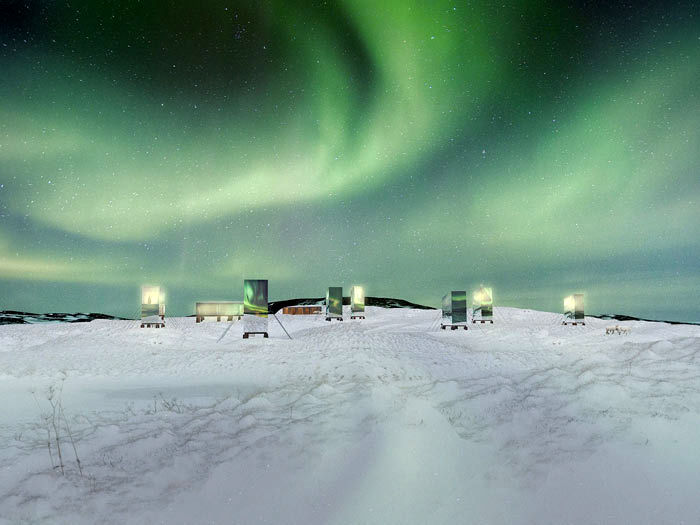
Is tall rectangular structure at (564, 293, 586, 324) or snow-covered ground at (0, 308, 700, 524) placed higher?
tall rectangular structure at (564, 293, 586, 324)

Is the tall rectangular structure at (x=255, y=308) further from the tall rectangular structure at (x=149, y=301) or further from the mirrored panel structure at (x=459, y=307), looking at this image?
the mirrored panel structure at (x=459, y=307)

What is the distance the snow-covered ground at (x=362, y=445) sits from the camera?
12.7ft

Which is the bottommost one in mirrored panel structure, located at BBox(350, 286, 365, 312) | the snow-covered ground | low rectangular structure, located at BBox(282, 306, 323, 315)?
the snow-covered ground

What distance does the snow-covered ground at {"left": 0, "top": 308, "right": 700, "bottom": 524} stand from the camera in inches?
152

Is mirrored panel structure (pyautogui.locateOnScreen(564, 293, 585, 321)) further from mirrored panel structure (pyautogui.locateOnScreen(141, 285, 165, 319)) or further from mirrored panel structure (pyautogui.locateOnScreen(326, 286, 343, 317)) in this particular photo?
mirrored panel structure (pyautogui.locateOnScreen(141, 285, 165, 319))

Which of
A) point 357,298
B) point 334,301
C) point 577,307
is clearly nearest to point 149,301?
point 334,301

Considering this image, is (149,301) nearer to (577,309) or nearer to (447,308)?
(447,308)

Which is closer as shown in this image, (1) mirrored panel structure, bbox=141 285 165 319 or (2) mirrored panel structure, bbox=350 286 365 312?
(1) mirrored panel structure, bbox=141 285 165 319

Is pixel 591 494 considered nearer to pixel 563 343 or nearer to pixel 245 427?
pixel 245 427

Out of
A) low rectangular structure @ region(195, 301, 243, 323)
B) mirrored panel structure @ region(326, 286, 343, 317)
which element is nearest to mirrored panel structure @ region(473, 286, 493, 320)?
mirrored panel structure @ region(326, 286, 343, 317)

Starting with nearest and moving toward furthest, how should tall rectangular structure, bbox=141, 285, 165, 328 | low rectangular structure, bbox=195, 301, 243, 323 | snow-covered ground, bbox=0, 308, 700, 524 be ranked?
snow-covered ground, bbox=0, 308, 700, 524
tall rectangular structure, bbox=141, 285, 165, 328
low rectangular structure, bbox=195, 301, 243, 323

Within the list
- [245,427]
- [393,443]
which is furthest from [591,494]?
[245,427]

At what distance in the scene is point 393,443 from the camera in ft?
17.1

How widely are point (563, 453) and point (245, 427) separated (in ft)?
13.1
